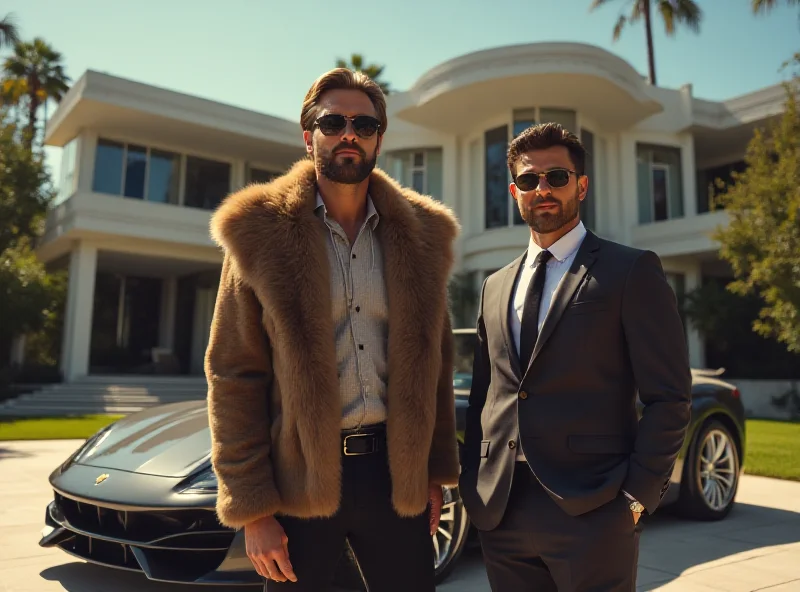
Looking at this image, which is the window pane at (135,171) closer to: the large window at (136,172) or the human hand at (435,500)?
the large window at (136,172)

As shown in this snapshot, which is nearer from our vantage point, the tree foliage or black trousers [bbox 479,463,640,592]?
black trousers [bbox 479,463,640,592]

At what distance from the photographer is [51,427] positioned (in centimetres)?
1226

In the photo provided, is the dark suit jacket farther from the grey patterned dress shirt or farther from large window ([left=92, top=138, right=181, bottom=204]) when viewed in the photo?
large window ([left=92, top=138, right=181, bottom=204])

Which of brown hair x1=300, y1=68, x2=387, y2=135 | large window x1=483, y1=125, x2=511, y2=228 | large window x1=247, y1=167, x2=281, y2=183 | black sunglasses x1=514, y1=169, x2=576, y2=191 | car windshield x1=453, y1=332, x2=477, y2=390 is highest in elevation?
large window x1=247, y1=167, x2=281, y2=183

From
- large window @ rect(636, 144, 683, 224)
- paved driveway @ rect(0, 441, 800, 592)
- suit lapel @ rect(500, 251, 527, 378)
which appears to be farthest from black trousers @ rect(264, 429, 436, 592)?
large window @ rect(636, 144, 683, 224)

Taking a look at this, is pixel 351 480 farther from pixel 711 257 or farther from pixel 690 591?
pixel 711 257

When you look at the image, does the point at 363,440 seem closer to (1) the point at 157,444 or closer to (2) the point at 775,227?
(1) the point at 157,444

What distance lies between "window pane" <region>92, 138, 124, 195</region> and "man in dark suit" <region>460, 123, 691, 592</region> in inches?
792

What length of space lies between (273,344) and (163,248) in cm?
Answer: 1939

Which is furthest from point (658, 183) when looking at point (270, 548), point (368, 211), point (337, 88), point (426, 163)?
point (270, 548)

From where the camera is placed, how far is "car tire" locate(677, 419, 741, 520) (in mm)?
5266

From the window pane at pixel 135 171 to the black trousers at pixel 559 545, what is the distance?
2066cm

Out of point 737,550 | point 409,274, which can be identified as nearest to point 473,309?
point 737,550

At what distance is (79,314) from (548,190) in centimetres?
1902
